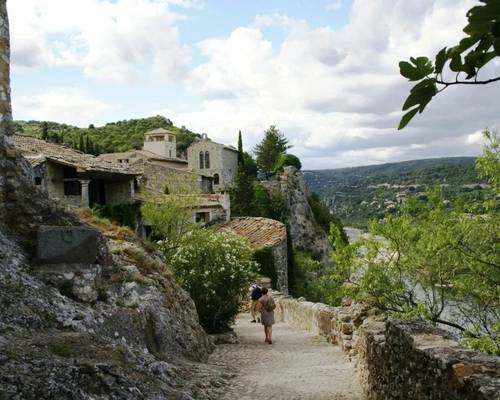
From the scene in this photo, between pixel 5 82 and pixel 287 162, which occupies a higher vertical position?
pixel 287 162

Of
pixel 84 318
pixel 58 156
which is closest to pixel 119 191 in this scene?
pixel 58 156

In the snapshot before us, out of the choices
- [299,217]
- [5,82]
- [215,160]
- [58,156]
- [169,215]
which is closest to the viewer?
[5,82]

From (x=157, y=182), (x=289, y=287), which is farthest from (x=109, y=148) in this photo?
(x=289, y=287)

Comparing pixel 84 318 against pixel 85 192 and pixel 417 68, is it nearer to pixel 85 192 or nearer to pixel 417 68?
pixel 417 68

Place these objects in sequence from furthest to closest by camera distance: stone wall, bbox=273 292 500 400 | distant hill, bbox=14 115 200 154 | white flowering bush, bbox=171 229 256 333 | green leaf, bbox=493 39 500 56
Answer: distant hill, bbox=14 115 200 154
white flowering bush, bbox=171 229 256 333
stone wall, bbox=273 292 500 400
green leaf, bbox=493 39 500 56

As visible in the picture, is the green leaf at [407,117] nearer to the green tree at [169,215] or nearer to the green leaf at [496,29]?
the green leaf at [496,29]

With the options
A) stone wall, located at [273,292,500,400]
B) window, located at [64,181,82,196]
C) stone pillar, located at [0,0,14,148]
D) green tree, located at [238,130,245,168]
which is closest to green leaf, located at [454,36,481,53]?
stone wall, located at [273,292,500,400]

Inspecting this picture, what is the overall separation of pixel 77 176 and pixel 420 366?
75.2ft

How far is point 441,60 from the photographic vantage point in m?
2.00

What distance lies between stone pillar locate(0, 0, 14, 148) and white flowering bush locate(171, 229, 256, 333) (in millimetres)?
6694

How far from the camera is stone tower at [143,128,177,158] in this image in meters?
70.2

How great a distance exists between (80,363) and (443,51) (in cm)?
421

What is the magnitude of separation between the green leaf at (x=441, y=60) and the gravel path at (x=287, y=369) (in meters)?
6.86

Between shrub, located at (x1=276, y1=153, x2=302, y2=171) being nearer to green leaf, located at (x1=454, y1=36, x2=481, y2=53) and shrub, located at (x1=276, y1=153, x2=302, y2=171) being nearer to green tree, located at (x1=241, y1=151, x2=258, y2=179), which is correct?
green tree, located at (x1=241, y1=151, x2=258, y2=179)
